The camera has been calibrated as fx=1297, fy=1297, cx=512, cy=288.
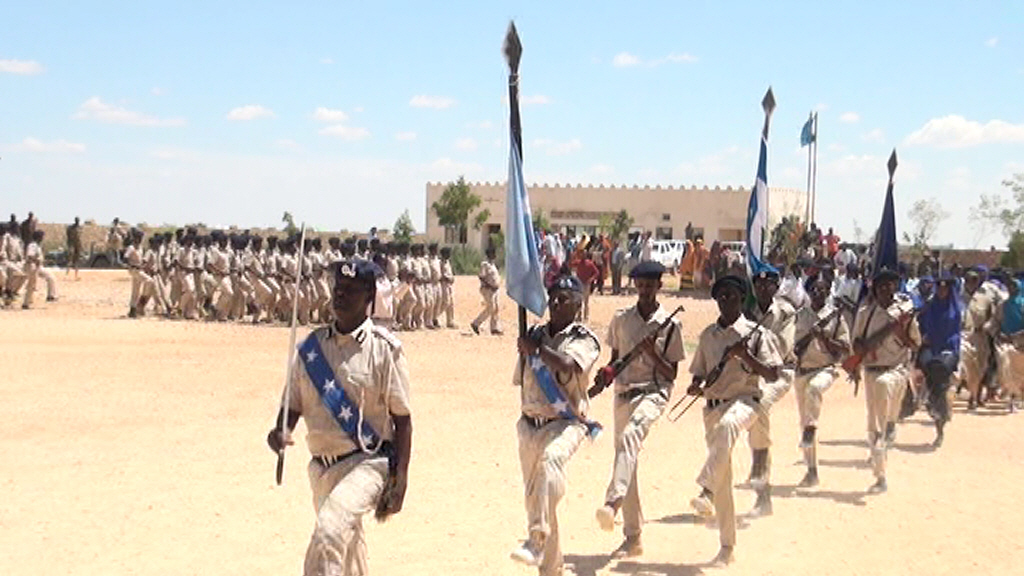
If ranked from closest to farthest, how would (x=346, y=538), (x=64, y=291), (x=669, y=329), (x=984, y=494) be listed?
(x=346, y=538), (x=669, y=329), (x=984, y=494), (x=64, y=291)

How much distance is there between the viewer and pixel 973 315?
18.8 meters

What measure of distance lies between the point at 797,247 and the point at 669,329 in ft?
101

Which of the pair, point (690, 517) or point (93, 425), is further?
point (93, 425)

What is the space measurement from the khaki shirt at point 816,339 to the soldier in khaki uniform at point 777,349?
35.7 inches

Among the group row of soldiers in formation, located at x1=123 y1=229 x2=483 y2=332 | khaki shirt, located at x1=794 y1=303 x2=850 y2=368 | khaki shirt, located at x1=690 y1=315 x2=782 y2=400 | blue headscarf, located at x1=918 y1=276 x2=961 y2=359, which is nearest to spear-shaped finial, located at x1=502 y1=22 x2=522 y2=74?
khaki shirt, located at x1=690 y1=315 x2=782 y2=400

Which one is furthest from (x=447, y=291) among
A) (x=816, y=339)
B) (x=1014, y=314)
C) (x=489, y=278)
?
(x=816, y=339)

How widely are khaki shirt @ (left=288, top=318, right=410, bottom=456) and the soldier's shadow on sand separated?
117 inches

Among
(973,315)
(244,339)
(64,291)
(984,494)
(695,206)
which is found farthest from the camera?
(695,206)

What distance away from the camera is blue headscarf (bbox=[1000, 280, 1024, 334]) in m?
19.0

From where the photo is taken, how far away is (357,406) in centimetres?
624

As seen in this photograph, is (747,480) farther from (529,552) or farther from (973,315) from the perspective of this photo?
(973,315)

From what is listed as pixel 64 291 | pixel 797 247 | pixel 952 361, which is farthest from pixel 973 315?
pixel 64 291

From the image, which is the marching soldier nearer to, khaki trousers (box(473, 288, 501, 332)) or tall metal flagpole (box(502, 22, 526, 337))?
tall metal flagpole (box(502, 22, 526, 337))

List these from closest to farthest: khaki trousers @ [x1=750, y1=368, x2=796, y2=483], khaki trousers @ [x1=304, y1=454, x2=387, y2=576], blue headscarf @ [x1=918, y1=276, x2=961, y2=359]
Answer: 1. khaki trousers @ [x1=304, y1=454, x2=387, y2=576]
2. khaki trousers @ [x1=750, y1=368, x2=796, y2=483]
3. blue headscarf @ [x1=918, y1=276, x2=961, y2=359]
